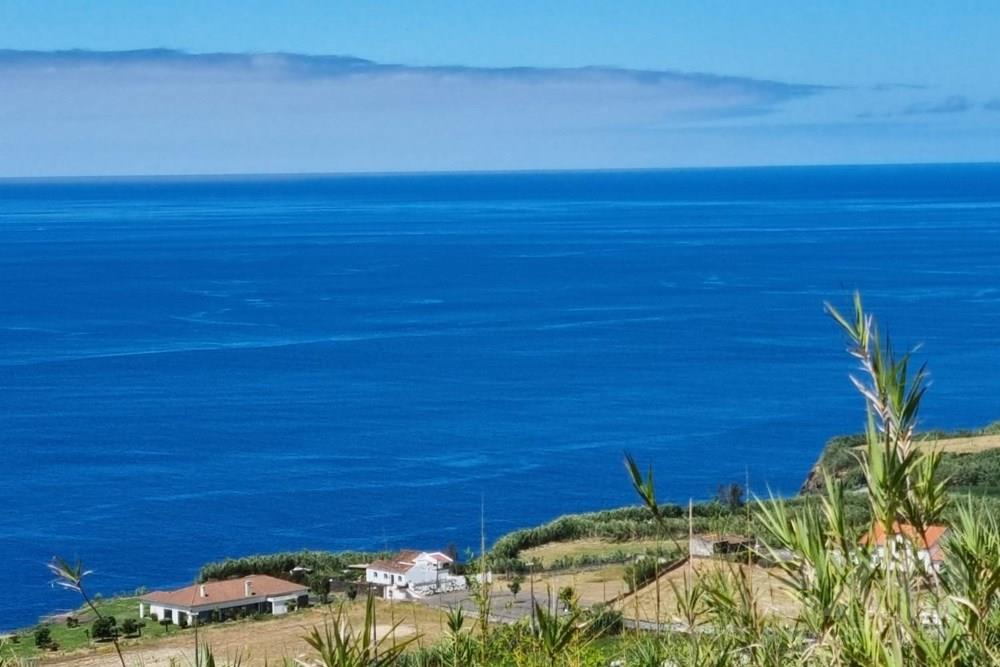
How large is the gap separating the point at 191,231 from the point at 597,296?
7181cm

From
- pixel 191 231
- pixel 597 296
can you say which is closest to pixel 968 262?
pixel 597 296

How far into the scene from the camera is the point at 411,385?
54.2m

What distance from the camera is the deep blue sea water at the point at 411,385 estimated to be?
121ft

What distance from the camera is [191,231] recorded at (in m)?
143

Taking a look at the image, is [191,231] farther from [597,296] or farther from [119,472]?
[119,472]

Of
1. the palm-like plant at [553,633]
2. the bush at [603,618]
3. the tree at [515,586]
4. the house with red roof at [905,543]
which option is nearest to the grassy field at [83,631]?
the tree at [515,586]

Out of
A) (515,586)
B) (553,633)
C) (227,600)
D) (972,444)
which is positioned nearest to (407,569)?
(227,600)

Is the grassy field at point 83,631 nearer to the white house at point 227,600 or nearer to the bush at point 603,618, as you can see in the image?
the white house at point 227,600

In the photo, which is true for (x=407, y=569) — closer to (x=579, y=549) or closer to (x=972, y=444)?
(x=579, y=549)

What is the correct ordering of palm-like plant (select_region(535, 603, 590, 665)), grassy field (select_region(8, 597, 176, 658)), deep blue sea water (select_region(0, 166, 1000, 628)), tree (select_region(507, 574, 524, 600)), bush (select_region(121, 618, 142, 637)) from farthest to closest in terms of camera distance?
1. deep blue sea water (select_region(0, 166, 1000, 628))
2. bush (select_region(121, 618, 142, 637))
3. grassy field (select_region(8, 597, 176, 658))
4. tree (select_region(507, 574, 524, 600))
5. palm-like plant (select_region(535, 603, 590, 665))

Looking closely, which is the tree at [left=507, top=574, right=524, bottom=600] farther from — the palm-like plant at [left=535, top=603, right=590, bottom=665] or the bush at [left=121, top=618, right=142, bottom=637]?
the palm-like plant at [left=535, top=603, right=590, bottom=665]

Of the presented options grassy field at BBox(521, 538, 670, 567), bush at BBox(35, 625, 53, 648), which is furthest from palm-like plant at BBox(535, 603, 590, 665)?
grassy field at BBox(521, 538, 670, 567)

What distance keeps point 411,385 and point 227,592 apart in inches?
1222

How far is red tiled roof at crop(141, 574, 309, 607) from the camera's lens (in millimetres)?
22797
